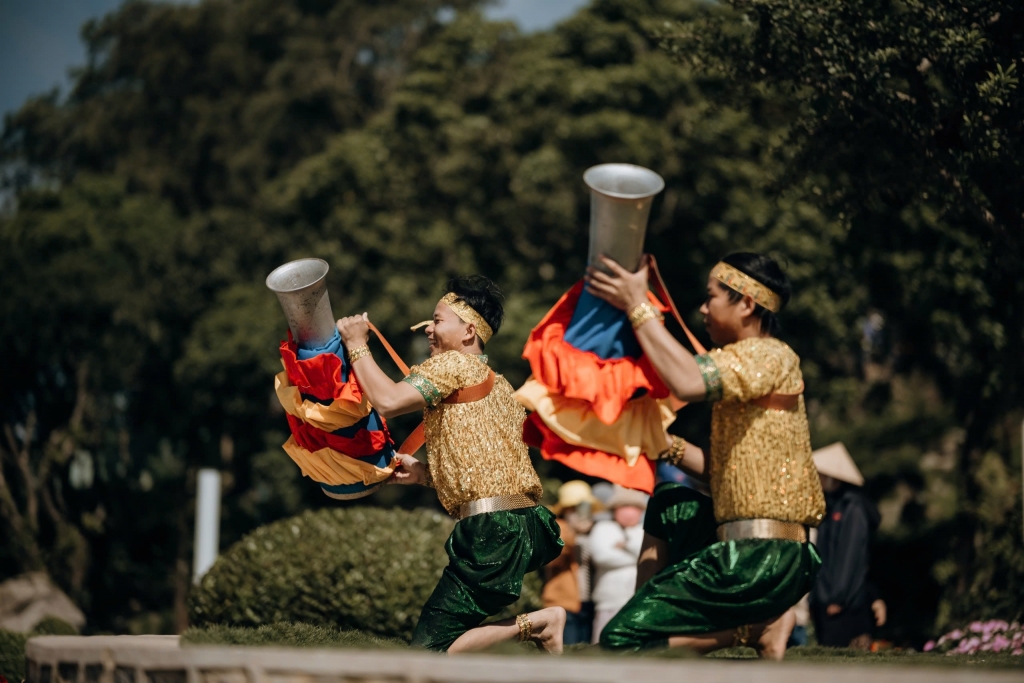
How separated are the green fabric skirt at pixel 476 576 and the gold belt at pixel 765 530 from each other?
36.5 inches

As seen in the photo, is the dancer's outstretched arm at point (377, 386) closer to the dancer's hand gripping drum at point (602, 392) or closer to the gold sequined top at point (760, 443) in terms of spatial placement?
the dancer's hand gripping drum at point (602, 392)

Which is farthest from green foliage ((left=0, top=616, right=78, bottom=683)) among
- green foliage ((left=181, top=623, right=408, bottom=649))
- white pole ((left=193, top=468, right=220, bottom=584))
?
white pole ((left=193, top=468, right=220, bottom=584))

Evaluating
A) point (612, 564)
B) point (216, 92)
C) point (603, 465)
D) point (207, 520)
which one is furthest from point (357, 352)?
point (216, 92)

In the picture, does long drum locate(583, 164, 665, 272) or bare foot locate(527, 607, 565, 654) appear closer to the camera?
long drum locate(583, 164, 665, 272)

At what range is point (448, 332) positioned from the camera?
16.4ft

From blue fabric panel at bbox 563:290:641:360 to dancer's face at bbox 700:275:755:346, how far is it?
0.31 m

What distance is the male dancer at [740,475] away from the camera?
417 cm

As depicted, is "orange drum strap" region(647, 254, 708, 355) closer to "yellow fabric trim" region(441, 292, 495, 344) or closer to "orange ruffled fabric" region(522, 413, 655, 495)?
"orange ruffled fabric" region(522, 413, 655, 495)

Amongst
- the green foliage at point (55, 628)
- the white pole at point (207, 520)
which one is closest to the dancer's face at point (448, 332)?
the green foliage at point (55, 628)

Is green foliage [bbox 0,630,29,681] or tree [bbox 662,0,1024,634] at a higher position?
tree [bbox 662,0,1024,634]

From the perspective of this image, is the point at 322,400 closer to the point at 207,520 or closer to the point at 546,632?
the point at 546,632

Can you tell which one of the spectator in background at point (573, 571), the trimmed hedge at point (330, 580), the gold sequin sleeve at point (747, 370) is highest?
the gold sequin sleeve at point (747, 370)

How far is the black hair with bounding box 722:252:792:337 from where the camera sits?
448 cm

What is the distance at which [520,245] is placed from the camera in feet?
61.5
